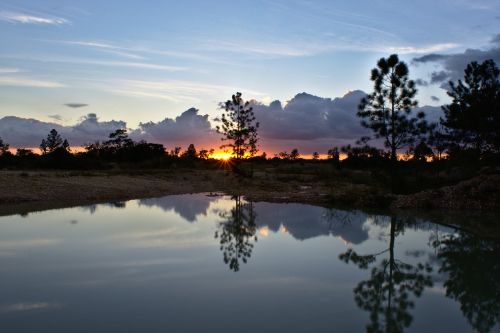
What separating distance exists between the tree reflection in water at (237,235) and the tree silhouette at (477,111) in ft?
58.8

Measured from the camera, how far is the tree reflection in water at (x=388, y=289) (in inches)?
284

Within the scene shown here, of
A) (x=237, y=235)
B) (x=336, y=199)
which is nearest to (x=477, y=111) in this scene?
(x=336, y=199)

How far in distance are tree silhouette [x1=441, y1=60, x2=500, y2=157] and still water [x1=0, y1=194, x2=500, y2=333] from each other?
54.8 ft

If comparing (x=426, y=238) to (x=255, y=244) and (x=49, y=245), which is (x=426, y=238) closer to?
(x=255, y=244)

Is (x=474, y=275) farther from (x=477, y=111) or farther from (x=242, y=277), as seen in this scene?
(x=477, y=111)

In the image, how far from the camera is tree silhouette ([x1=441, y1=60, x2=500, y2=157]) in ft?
102

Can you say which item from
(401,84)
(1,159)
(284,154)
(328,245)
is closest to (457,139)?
(401,84)

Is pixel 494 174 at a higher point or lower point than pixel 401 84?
lower

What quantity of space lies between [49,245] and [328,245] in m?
8.17

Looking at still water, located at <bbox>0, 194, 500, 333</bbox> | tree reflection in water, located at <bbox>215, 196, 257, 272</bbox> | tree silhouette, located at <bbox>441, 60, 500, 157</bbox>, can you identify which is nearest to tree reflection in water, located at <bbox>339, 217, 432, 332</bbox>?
still water, located at <bbox>0, 194, 500, 333</bbox>

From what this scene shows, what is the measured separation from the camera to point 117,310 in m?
7.41

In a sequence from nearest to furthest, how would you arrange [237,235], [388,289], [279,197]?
[388,289] < [237,235] < [279,197]

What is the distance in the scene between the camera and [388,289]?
920 cm

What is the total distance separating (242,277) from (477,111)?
28237mm
